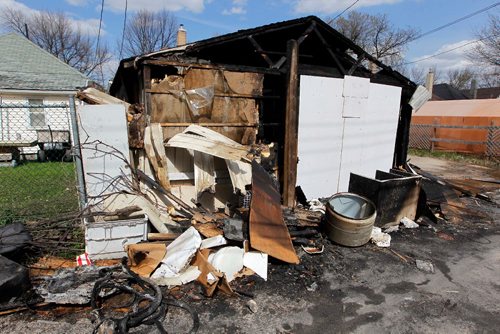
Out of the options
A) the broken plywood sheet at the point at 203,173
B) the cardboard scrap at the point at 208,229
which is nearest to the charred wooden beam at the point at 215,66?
the broken plywood sheet at the point at 203,173

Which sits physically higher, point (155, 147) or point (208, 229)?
point (155, 147)

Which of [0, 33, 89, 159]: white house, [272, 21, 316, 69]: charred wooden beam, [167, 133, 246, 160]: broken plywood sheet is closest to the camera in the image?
[167, 133, 246, 160]: broken plywood sheet

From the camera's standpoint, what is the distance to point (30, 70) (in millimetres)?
14547

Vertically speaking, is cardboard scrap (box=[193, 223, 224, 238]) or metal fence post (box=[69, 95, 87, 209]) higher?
metal fence post (box=[69, 95, 87, 209])

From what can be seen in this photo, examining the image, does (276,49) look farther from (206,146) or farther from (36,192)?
(36,192)

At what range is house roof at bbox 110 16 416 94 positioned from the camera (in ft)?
17.1

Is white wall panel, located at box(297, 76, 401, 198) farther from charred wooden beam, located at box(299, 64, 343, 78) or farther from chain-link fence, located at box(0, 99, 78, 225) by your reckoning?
chain-link fence, located at box(0, 99, 78, 225)

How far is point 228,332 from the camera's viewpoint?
2.84 meters

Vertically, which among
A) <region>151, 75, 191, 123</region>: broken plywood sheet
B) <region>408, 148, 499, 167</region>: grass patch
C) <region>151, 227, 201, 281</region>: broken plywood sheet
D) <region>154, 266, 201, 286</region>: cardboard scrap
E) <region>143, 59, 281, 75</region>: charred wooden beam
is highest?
<region>143, 59, 281, 75</region>: charred wooden beam

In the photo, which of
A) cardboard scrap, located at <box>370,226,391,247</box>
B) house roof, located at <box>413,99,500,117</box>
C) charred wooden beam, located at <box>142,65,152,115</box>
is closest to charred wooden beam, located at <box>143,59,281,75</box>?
charred wooden beam, located at <box>142,65,152,115</box>

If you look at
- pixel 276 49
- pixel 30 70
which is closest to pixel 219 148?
pixel 276 49

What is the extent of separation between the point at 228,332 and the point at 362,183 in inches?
155

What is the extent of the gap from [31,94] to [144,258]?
13.2 meters

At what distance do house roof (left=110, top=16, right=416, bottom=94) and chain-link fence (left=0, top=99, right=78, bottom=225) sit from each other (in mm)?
2308
